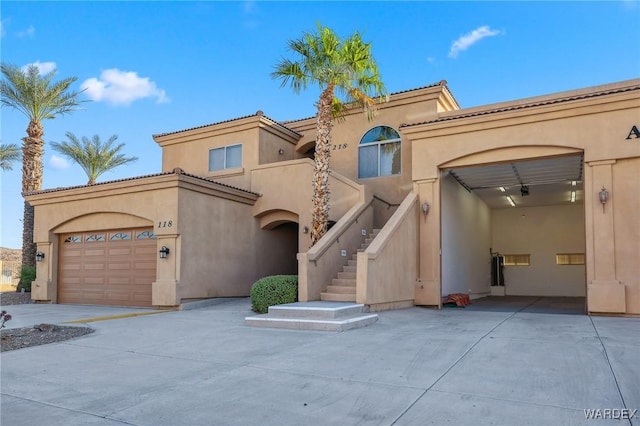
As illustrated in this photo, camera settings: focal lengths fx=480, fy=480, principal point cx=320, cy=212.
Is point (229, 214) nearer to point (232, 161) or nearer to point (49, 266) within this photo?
point (232, 161)

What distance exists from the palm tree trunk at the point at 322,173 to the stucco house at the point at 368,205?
56cm

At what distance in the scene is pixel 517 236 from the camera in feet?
80.2

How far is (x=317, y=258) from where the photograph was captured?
13008mm

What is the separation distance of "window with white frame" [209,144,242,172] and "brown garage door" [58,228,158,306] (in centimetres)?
528

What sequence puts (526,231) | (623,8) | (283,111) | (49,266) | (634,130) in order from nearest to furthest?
(634,130) → (623,8) → (49,266) → (283,111) → (526,231)

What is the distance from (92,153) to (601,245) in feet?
84.4

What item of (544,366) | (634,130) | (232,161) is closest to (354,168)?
(232,161)

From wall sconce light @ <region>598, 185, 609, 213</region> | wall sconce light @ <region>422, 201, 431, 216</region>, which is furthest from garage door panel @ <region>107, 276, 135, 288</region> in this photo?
wall sconce light @ <region>598, 185, 609, 213</region>

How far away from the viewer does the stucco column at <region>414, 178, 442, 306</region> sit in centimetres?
1394

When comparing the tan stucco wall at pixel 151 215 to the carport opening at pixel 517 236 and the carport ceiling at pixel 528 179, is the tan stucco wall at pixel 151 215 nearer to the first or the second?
the carport opening at pixel 517 236

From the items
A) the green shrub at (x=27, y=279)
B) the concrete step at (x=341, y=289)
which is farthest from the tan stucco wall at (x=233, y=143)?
the green shrub at (x=27, y=279)

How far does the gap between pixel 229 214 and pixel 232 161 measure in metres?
3.98

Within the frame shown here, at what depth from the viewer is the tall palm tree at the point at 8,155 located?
25763mm

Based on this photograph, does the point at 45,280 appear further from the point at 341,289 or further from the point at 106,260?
the point at 341,289
